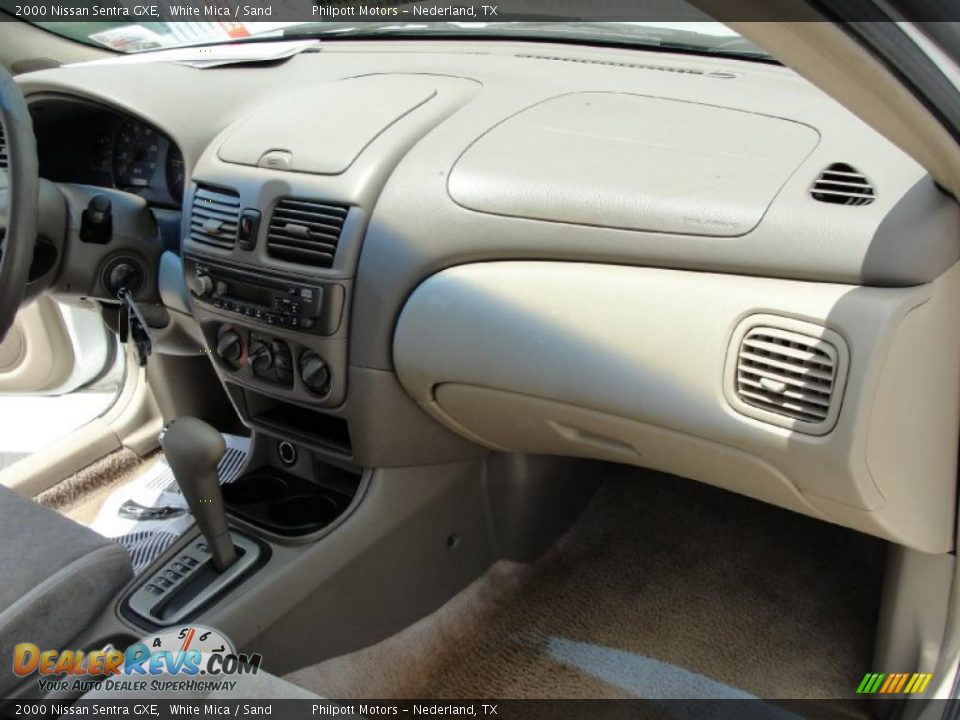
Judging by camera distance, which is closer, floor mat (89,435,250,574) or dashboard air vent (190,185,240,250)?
dashboard air vent (190,185,240,250)

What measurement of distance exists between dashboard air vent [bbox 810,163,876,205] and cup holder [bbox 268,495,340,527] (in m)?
0.89

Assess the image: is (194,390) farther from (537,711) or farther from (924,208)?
(924,208)

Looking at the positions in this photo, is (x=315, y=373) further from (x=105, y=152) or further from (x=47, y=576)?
(x=105, y=152)

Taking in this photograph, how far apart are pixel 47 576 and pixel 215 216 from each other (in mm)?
572

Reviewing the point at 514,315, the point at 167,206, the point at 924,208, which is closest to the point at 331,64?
the point at 167,206

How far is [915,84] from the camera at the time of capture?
0.57 metres

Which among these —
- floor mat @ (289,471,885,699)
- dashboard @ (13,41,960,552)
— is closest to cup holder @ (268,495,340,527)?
dashboard @ (13,41,960,552)

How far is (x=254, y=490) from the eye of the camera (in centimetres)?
140

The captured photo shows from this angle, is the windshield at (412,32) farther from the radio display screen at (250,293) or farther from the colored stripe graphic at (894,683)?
the colored stripe graphic at (894,683)

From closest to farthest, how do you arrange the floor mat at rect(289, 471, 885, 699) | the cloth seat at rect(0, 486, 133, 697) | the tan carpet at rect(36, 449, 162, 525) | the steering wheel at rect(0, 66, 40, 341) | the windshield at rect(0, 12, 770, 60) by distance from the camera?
the cloth seat at rect(0, 486, 133, 697) < the steering wheel at rect(0, 66, 40, 341) < the windshield at rect(0, 12, 770, 60) < the floor mat at rect(289, 471, 885, 699) < the tan carpet at rect(36, 449, 162, 525)

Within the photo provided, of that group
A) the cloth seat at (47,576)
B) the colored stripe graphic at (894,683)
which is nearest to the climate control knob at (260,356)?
the cloth seat at (47,576)

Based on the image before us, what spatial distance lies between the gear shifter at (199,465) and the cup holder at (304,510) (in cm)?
15

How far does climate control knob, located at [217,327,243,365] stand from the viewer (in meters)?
1.27

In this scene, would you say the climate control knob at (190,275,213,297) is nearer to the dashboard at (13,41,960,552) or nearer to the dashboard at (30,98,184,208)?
the dashboard at (13,41,960,552)
